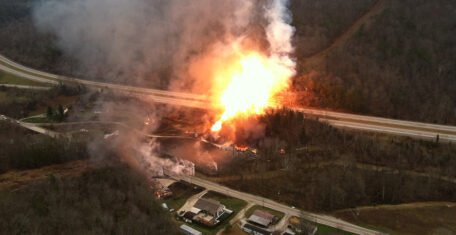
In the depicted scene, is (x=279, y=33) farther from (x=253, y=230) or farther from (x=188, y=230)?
(x=188, y=230)

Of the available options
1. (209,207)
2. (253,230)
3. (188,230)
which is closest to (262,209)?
(253,230)

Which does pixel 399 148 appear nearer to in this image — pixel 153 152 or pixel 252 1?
pixel 153 152

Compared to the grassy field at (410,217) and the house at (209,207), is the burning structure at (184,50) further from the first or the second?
the grassy field at (410,217)

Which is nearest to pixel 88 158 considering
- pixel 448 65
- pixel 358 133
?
pixel 358 133

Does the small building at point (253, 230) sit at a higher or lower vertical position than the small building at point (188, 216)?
lower

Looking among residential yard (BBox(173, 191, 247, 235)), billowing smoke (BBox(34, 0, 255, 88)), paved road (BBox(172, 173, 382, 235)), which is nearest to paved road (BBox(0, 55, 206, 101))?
billowing smoke (BBox(34, 0, 255, 88))

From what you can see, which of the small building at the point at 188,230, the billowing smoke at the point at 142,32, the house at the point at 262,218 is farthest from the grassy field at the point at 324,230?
the billowing smoke at the point at 142,32
